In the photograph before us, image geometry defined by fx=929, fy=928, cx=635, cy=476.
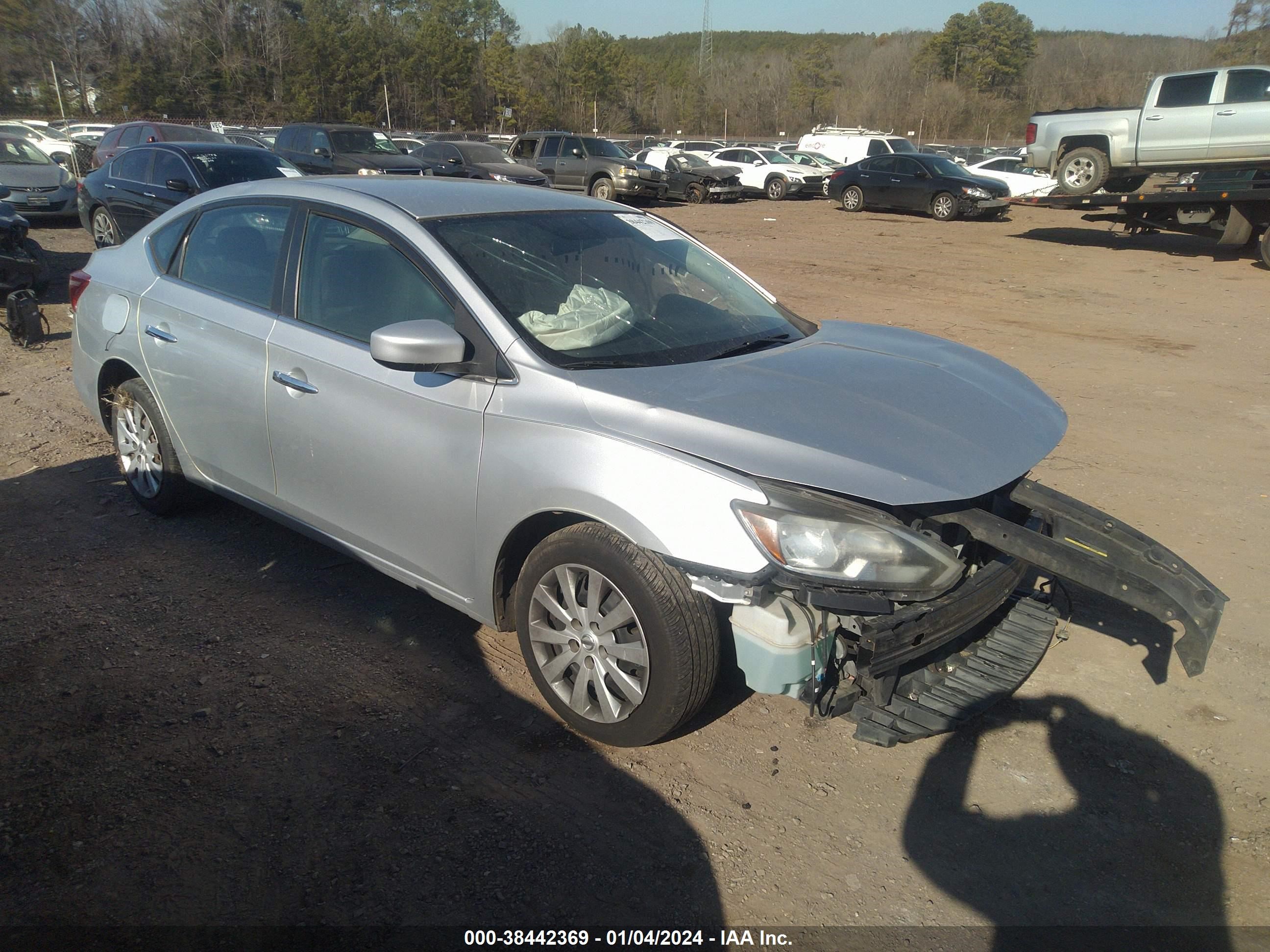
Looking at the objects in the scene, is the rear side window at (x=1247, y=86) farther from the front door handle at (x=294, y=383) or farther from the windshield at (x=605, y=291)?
the front door handle at (x=294, y=383)

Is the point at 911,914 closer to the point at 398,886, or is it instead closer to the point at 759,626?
the point at 759,626

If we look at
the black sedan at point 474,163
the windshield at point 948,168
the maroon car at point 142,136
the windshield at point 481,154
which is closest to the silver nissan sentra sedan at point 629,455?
the maroon car at point 142,136

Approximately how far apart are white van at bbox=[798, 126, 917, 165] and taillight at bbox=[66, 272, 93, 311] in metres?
30.1

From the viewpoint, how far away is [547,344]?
3.31 meters

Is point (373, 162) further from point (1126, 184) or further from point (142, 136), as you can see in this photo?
point (1126, 184)

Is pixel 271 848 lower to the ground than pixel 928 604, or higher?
lower

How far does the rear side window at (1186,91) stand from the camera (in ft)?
50.6

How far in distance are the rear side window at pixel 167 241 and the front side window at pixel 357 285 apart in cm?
111

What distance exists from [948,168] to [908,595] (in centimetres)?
2304

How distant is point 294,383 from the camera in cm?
379

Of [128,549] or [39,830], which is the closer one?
[39,830]

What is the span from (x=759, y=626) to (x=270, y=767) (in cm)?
167

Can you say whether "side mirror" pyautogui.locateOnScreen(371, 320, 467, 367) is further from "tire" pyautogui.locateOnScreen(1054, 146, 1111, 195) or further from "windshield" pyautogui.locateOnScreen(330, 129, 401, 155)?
"windshield" pyautogui.locateOnScreen(330, 129, 401, 155)

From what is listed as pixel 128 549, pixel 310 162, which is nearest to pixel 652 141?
pixel 310 162
